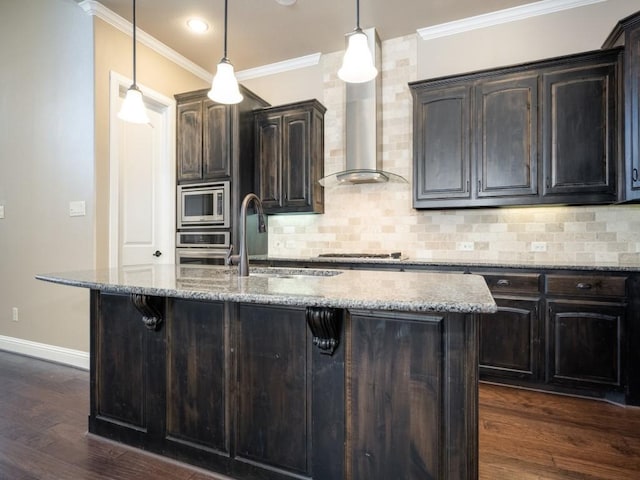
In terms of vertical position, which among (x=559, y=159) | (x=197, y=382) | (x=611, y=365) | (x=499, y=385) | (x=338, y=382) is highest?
(x=559, y=159)

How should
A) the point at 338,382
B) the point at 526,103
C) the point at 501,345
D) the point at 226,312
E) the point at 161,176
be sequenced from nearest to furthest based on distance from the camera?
the point at 338,382
the point at 226,312
the point at 501,345
the point at 526,103
the point at 161,176

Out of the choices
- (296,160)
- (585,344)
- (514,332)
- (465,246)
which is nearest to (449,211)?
(465,246)

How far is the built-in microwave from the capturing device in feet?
11.8

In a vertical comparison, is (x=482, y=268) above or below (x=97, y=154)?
below

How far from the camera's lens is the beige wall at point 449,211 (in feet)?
9.84

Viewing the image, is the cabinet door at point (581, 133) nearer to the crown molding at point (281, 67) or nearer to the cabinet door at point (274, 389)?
the crown molding at point (281, 67)

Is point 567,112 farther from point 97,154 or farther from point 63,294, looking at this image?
point 63,294

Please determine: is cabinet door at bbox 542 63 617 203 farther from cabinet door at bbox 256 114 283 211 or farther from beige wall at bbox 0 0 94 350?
beige wall at bbox 0 0 94 350

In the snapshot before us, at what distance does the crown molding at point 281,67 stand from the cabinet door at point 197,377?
3372mm

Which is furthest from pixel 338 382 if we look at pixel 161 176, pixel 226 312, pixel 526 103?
pixel 161 176

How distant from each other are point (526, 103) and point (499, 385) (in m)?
2.26

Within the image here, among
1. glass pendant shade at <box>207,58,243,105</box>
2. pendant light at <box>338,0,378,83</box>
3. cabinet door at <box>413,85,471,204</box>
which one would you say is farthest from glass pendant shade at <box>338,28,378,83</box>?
cabinet door at <box>413,85,471,204</box>

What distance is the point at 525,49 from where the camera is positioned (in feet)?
10.6

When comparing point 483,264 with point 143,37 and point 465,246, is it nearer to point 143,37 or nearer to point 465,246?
point 465,246
